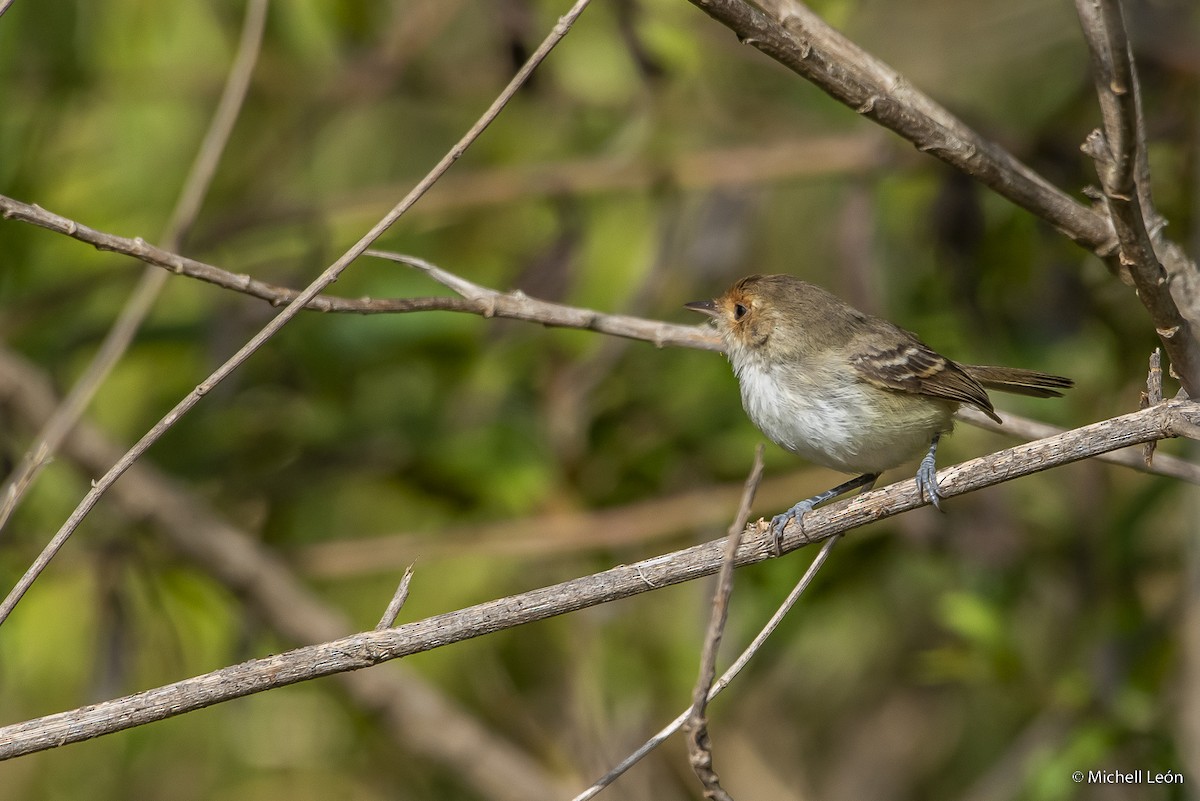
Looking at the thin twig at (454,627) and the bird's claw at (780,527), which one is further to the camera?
the bird's claw at (780,527)

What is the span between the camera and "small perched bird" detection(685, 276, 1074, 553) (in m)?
3.79

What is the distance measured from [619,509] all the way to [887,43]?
119 inches

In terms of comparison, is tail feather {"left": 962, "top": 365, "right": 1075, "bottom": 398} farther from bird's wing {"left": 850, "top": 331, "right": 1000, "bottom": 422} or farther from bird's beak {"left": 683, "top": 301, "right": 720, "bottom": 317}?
bird's beak {"left": 683, "top": 301, "right": 720, "bottom": 317}

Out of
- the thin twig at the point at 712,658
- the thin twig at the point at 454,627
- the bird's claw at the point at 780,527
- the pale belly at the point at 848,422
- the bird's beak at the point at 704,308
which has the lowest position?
the thin twig at the point at 712,658

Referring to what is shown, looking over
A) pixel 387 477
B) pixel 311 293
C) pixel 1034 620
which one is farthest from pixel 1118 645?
pixel 311 293

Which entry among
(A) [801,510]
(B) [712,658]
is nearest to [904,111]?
(A) [801,510]

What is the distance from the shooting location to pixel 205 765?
6.13 m

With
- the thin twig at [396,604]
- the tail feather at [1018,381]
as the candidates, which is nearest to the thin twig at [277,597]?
the tail feather at [1018,381]

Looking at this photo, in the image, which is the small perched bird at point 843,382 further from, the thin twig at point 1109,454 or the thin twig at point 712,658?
the thin twig at point 712,658

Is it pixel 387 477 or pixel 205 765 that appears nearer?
pixel 387 477

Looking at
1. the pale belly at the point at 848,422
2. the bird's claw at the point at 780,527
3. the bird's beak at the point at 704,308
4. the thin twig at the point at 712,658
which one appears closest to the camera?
the thin twig at the point at 712,658

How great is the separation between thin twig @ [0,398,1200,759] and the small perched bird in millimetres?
882

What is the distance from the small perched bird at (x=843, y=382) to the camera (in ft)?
12.4

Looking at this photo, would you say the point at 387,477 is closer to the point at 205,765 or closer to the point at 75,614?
the point at 75,614
